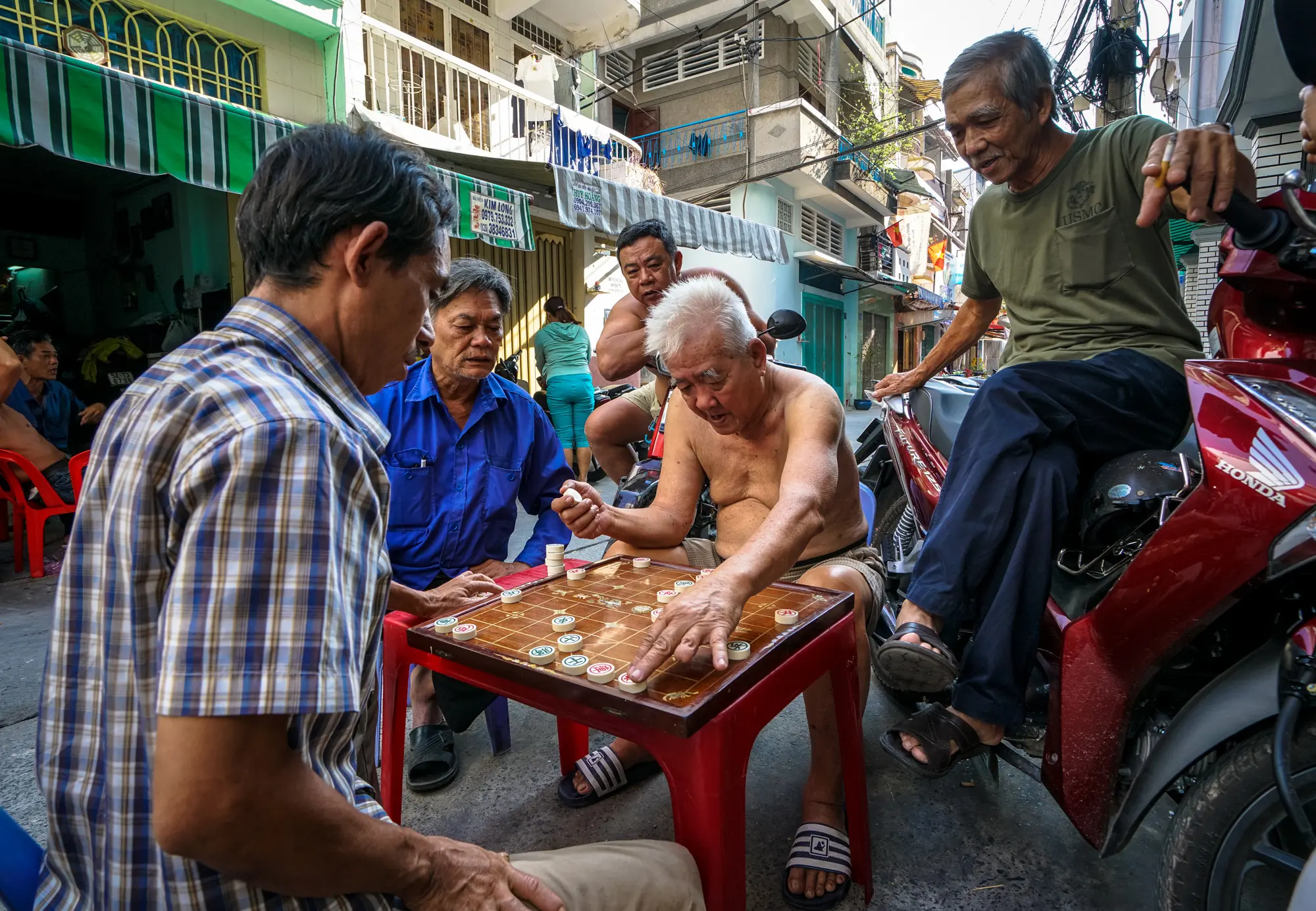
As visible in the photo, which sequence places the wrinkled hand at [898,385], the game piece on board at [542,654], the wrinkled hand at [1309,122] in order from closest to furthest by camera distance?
the game piece on board at [542,654]
the wrinkled hand at [1309,122]
the wrinkled hand at [898,385]

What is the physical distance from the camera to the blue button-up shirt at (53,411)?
17.8ft

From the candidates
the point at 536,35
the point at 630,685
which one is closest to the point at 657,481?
the point at 630,685

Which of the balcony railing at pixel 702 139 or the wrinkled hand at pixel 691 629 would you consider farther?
the balcony railing at pixel 702 139

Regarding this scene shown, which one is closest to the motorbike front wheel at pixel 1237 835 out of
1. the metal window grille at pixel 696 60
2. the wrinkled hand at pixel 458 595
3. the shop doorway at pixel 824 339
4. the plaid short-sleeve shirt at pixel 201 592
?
the plaid short-sleeve shirt at pixel 201 592

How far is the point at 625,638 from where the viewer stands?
154 centimetres

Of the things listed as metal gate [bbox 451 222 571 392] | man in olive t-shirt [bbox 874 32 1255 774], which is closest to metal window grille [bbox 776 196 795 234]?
metal gate [bbox 451 222 571 392]

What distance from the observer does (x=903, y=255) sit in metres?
23.3

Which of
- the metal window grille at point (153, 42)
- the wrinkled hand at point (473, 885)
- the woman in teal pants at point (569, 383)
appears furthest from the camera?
the woman in teal pants at point (569, 383)

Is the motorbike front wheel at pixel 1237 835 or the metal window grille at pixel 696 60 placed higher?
the metal window grille at pixel 696 60

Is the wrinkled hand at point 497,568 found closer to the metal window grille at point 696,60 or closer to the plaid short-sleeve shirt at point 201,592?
the plaid short-sleeve shirt at point 201,592

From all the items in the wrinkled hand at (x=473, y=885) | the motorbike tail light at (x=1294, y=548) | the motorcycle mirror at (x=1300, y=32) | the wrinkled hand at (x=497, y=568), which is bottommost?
the wrinkled hand at (x=473, y=885)

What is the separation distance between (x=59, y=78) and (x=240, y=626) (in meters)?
4.66

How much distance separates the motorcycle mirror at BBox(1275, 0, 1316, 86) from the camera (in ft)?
5.82

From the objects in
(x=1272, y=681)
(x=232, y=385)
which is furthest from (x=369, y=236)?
(x=1272, y=681)
